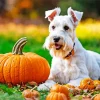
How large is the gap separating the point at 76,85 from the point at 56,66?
21.8 inches

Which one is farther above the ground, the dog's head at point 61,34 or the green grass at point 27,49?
the dog's head at point 61,34

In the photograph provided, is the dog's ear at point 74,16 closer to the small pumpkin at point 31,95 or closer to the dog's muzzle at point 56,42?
the dog's muzzle at point 56,42

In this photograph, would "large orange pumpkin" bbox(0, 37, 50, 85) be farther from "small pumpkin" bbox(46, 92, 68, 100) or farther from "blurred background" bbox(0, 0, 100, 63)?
"blurred background" bbox(0, 0, 100, 63)

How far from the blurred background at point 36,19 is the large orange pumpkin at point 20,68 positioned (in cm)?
619

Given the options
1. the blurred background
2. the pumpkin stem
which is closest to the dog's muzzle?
the pumpkin stem

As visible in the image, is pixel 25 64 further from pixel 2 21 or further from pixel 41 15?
pixel 41 15

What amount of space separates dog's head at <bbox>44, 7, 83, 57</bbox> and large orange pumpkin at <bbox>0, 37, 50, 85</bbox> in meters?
0.31

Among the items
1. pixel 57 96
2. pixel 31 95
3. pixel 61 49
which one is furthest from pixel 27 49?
pixel 57 96

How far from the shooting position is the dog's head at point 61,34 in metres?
6.83

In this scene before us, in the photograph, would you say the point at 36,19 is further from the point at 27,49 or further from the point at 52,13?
the point at 52,13

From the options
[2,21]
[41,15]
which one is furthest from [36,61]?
[41,15]

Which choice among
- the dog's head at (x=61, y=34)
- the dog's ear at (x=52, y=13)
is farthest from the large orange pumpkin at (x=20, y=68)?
→ the dog's ear at (x=52, y=13)

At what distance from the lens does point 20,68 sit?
278 inches

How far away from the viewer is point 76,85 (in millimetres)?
7016
